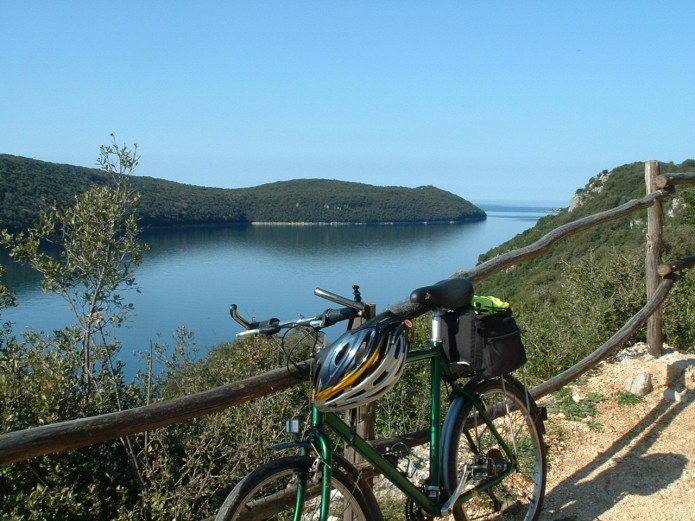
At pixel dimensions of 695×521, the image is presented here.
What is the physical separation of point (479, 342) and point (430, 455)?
44cm

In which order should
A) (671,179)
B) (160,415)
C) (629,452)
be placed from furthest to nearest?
(671,179) < (629,452) < (160,415)

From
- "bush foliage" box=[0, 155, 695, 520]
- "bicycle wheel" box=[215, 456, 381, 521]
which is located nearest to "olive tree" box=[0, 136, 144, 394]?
"bush foliage" box=[0, 155, 695, 520]

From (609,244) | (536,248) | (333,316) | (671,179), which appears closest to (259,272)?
(609,244)

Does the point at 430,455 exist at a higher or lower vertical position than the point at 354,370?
lower

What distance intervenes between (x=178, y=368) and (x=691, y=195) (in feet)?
19.0

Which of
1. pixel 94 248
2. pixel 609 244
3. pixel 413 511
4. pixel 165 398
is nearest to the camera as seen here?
pixel 413 511

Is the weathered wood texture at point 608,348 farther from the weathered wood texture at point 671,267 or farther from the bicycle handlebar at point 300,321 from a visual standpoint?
the bicycle handlebar at point 300,321

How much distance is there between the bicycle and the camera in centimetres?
197

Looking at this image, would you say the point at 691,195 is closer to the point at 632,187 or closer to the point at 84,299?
the point at 84,299

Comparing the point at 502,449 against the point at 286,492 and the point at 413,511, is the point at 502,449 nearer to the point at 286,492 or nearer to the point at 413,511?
the point at 413,511

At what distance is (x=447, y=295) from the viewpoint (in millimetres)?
2512

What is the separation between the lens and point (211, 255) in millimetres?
53188

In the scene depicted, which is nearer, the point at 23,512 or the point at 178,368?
the point at 23,512

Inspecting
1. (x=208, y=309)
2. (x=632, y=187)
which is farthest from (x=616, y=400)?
(x=208, y=309)
